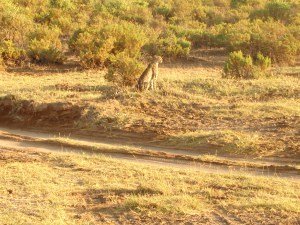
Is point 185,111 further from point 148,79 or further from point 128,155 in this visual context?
point 128,155

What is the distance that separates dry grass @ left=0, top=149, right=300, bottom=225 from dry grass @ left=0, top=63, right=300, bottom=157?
1918 millimetres

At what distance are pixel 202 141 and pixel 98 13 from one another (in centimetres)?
2104

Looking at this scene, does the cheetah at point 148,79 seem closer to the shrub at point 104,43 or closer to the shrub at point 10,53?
the shrub at point 104,43

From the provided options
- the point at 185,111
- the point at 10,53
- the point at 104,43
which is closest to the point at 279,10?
the point at 104,43

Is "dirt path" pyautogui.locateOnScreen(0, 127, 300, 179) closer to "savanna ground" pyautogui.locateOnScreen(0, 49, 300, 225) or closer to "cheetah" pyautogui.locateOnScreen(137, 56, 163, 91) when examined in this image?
"savanna ground" pyautogui.locateOnScreen(0, 49, 300, 225)

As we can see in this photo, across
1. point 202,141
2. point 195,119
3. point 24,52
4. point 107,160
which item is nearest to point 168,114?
point 195,119

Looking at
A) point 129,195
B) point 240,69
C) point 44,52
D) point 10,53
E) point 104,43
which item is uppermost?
point 104,43

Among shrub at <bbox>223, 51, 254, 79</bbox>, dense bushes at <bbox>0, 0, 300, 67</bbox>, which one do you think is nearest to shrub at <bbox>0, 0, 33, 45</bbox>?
dense bushes at <bbox>0, 0, 300, 67</bbox>

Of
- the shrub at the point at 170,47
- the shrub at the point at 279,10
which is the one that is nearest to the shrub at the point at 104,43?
the shrub at the point at 170,47

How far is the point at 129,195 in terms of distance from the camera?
8625 mm

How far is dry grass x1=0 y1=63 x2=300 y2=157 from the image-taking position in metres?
11.8

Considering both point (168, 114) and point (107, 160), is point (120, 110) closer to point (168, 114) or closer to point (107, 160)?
point (168, 114)

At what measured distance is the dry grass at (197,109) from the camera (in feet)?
38.7

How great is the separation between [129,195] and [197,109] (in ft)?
19.3
